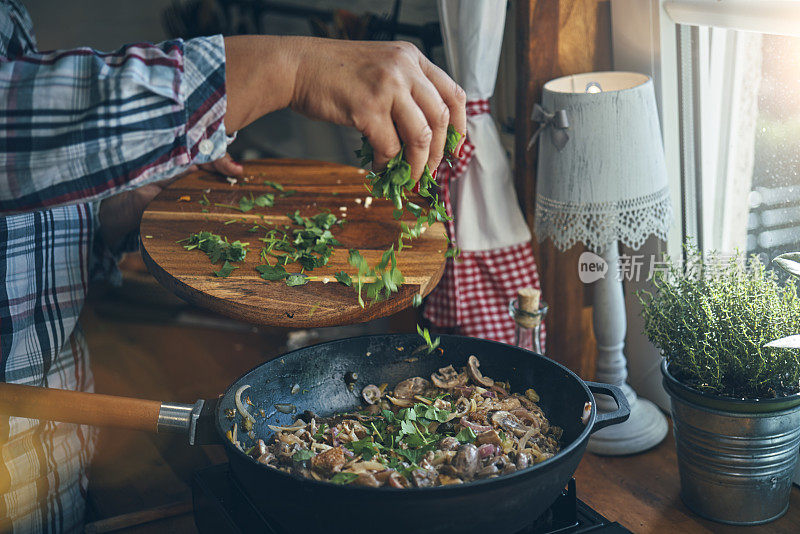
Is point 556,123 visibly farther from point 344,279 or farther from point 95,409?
point 95,409

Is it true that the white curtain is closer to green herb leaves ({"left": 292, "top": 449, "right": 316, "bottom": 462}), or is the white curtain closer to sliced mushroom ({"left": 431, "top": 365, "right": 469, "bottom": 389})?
sliced mushroom ({"left": 431, "top": 365, "right": 469, "bottom": 389})

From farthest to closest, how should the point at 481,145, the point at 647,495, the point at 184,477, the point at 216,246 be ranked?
the point at 481,145 < the point at 184,477 < the point at 647,495 < the point at 216,246

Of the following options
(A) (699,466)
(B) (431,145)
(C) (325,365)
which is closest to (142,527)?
(C) (325,365)

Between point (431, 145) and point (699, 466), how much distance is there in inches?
30.1

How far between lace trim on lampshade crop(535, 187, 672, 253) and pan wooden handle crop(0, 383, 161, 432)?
814 mm

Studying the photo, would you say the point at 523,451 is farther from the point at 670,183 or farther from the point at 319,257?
the point at 670,183

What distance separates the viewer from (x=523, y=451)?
0.97 metres

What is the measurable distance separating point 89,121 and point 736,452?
3.49 feet

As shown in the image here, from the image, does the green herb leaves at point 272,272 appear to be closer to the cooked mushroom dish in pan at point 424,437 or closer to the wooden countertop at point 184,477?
the cooked mushroom dish in pan at point 424,437

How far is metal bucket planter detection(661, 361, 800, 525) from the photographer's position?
1.18 meters

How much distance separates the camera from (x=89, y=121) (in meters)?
0.71

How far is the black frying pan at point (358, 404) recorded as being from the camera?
30.9 inches

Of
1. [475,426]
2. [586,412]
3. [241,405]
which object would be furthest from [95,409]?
[586,412]

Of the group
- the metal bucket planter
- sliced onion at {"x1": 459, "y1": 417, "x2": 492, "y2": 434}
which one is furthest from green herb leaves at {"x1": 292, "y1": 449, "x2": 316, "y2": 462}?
the metal bucket planter
